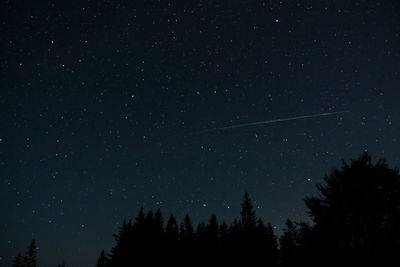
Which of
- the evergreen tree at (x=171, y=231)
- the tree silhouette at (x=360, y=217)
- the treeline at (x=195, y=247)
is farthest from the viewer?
the evergreen tree at (x=171, y=231)

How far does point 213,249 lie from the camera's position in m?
34.4

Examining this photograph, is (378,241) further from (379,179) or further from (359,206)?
(379,179)

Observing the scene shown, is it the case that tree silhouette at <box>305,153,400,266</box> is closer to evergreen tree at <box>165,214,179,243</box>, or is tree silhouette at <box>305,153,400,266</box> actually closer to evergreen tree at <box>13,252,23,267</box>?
evergreen tree at <box>165,214,179,243</box>

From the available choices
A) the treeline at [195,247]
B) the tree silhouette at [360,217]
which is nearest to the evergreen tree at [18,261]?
the treeline at [195,247]

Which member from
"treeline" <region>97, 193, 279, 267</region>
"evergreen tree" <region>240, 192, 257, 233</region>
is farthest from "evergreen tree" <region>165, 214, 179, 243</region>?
"evergreen tree" <region>240, 192, 257, 233</region>

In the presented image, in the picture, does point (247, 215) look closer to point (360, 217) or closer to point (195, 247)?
point (195, 247)

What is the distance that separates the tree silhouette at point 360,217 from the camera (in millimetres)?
7090

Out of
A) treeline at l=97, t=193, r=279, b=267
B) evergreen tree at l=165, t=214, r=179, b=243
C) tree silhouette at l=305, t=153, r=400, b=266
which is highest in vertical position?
evergreen tree at l=165, t=214, r=179, b=243

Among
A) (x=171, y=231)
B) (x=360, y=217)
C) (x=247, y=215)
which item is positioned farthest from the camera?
(x=171, y=231)

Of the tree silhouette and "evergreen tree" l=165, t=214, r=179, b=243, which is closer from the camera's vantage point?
the tree silhouette

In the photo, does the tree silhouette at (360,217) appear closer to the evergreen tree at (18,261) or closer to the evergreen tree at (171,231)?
the evergreen tree at (171,231)

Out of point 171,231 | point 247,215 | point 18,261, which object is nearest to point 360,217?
point 247,215

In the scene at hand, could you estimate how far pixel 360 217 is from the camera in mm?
7562

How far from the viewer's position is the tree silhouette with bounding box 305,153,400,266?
23.3 ft
